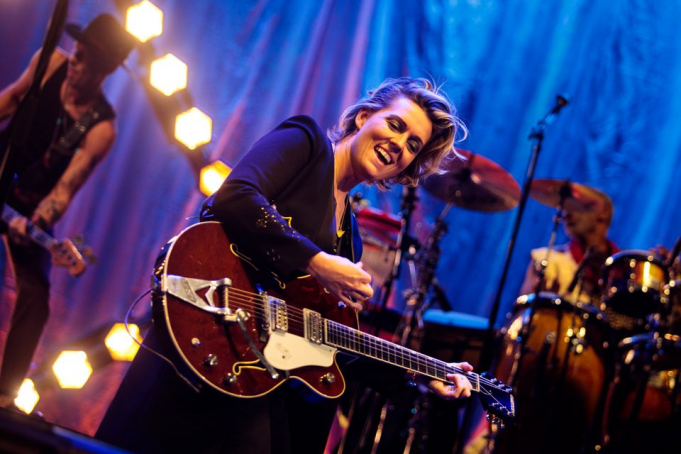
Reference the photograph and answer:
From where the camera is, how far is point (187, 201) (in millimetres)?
4129

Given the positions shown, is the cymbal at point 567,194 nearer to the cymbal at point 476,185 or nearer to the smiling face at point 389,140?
the cymbal at point 476,185

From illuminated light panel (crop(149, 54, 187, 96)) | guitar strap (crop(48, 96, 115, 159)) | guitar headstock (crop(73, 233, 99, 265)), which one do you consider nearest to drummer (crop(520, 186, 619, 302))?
illuminated light panel (crop(149, 54, 187, 96))

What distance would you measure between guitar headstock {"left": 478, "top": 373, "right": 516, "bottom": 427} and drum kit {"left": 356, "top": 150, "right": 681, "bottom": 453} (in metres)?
1.56

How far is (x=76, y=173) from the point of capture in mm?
3754

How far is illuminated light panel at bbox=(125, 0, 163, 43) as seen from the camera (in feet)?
12.5

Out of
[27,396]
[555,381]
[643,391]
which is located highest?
[643,391]

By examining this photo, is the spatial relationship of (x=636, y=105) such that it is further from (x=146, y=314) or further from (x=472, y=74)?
(x=146, y=314)

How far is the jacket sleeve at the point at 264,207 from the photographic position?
5.88 feet

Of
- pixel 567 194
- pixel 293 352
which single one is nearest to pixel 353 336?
pixel 293 352

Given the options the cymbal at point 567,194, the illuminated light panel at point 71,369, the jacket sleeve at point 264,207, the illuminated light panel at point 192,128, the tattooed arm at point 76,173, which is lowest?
the illuminated light panel at point 71,369

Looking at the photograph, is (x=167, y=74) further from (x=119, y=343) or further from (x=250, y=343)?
(x=250, y=343)

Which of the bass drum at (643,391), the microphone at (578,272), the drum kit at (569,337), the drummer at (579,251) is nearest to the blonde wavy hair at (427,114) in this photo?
the drum kit at (569,337)

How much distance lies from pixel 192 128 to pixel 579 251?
150 inches

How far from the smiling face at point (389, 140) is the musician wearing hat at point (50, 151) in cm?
224
